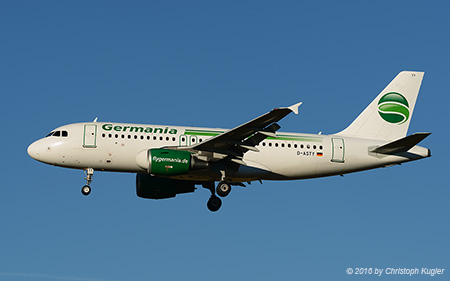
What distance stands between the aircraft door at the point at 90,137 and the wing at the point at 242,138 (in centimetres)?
501

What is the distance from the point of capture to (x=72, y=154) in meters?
38.5

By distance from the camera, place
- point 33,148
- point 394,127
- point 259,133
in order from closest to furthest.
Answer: point 259,133
point 33,148
point 394,127

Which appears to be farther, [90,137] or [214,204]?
[214,204]

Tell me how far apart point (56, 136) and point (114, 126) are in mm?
3055

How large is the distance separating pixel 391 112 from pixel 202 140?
11.4 metres

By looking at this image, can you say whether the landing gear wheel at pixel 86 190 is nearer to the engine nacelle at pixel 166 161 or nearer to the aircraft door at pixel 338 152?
the engine nacelle at pixel 166 161

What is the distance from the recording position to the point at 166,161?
122 feet

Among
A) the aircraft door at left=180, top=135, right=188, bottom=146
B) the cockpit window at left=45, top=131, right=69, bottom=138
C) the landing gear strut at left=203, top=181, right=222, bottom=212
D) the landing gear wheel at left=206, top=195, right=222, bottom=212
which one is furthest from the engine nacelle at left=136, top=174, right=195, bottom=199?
the cockpit window at left=45, top=131, right=69, bottom=138

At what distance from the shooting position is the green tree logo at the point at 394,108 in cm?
4284

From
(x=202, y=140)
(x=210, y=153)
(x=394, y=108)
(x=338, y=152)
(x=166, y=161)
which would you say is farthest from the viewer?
(x=394, y=108)

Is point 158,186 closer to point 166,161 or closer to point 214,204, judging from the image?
point 214,204

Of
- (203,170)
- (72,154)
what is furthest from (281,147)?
(72,154)

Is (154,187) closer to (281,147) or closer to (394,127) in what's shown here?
(281,147)

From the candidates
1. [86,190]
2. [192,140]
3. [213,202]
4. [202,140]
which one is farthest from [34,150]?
[213,202]
